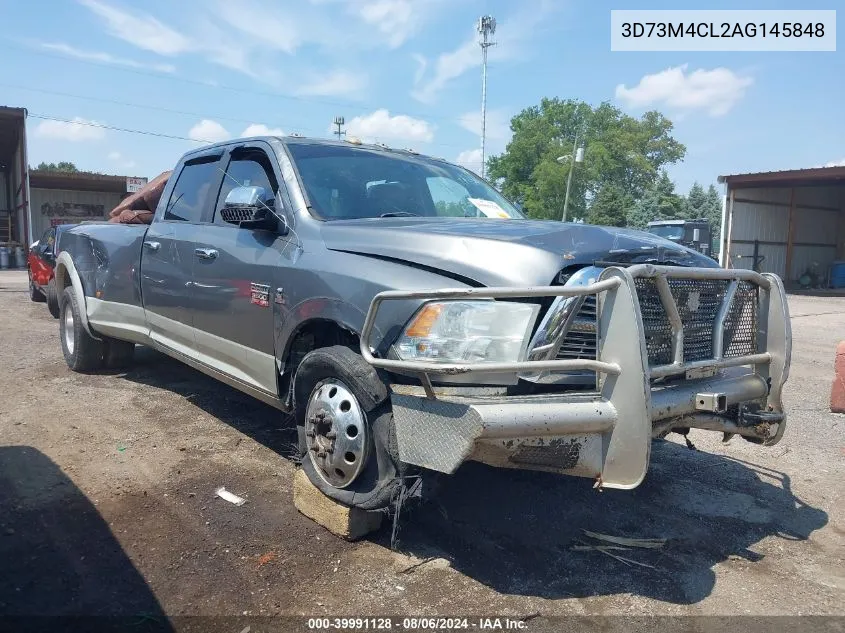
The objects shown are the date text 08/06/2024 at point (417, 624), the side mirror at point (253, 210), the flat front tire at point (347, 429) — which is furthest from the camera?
the side mirror at point (253, 210)

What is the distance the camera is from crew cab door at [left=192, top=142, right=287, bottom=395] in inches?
146

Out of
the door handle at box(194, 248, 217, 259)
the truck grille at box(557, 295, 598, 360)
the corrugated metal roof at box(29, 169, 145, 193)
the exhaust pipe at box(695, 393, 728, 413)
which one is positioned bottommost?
the exhaust pipe at box(695, 393, 728, 413)

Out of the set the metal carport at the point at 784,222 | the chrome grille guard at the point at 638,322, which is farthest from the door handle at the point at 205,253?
the metal carport at the point at 784,222

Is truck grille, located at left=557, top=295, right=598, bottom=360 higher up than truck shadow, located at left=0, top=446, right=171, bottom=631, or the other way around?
truck grille, located at left=557, top=295, right=598, bottom=360

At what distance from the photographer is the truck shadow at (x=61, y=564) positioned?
2615 mm

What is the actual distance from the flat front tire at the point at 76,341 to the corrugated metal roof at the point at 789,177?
70.5ft

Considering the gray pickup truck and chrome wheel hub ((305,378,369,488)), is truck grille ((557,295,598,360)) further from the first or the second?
chrome wheel hub ((305,378,369,488))

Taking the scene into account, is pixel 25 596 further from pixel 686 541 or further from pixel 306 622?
pixel 686 541

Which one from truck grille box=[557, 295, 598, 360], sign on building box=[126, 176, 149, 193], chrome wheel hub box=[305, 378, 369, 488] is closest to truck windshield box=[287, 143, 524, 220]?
chrome wheel hub box=[305, 378, 369, 488]

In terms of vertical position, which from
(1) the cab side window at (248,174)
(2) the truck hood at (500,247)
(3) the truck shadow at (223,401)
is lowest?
(3) the truck shadow at (223,401)

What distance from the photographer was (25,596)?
2703 mm

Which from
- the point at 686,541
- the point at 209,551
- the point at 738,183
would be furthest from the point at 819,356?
the point at 738,183

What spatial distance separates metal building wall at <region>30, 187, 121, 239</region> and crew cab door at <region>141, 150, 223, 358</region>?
32.9 m

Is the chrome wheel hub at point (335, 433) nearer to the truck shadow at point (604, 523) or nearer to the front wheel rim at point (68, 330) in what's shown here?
the truck shadow at point (604, 523)
